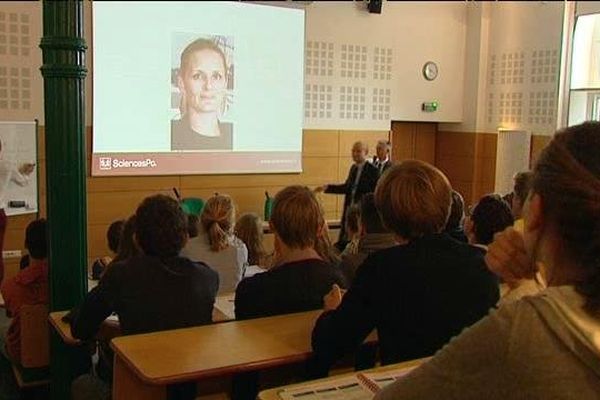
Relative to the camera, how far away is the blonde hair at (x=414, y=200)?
197 cm

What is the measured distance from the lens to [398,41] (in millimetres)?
9000

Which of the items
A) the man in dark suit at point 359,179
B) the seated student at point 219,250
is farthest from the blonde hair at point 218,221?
the man in dark suit at point 359,179

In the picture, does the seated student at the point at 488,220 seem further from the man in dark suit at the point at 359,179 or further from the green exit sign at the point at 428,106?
the green exit sign at the point at 428,106

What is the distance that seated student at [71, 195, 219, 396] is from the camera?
2.35 m

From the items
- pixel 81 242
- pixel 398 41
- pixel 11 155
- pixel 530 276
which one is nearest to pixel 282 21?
pixel 398 41

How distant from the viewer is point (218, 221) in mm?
3670

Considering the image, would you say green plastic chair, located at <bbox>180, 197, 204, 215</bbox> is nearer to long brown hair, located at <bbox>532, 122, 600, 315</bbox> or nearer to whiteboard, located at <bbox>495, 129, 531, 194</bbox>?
whiteboard, located at <bbox>495, 129, 531, 194</bbox>

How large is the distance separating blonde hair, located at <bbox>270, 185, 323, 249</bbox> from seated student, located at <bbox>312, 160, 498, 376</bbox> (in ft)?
1.61

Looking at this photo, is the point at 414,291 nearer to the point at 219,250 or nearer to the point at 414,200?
the point at 414,200

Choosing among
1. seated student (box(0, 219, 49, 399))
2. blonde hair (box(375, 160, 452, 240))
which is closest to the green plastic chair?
seated student (box(0, 219, 49, 399))

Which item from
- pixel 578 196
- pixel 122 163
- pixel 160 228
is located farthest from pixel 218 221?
pixel 122 163

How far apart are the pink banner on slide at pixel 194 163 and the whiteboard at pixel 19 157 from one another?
666 millimetres

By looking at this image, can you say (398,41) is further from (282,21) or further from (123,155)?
(123,155)

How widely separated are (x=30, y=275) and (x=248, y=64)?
475 centimetres
